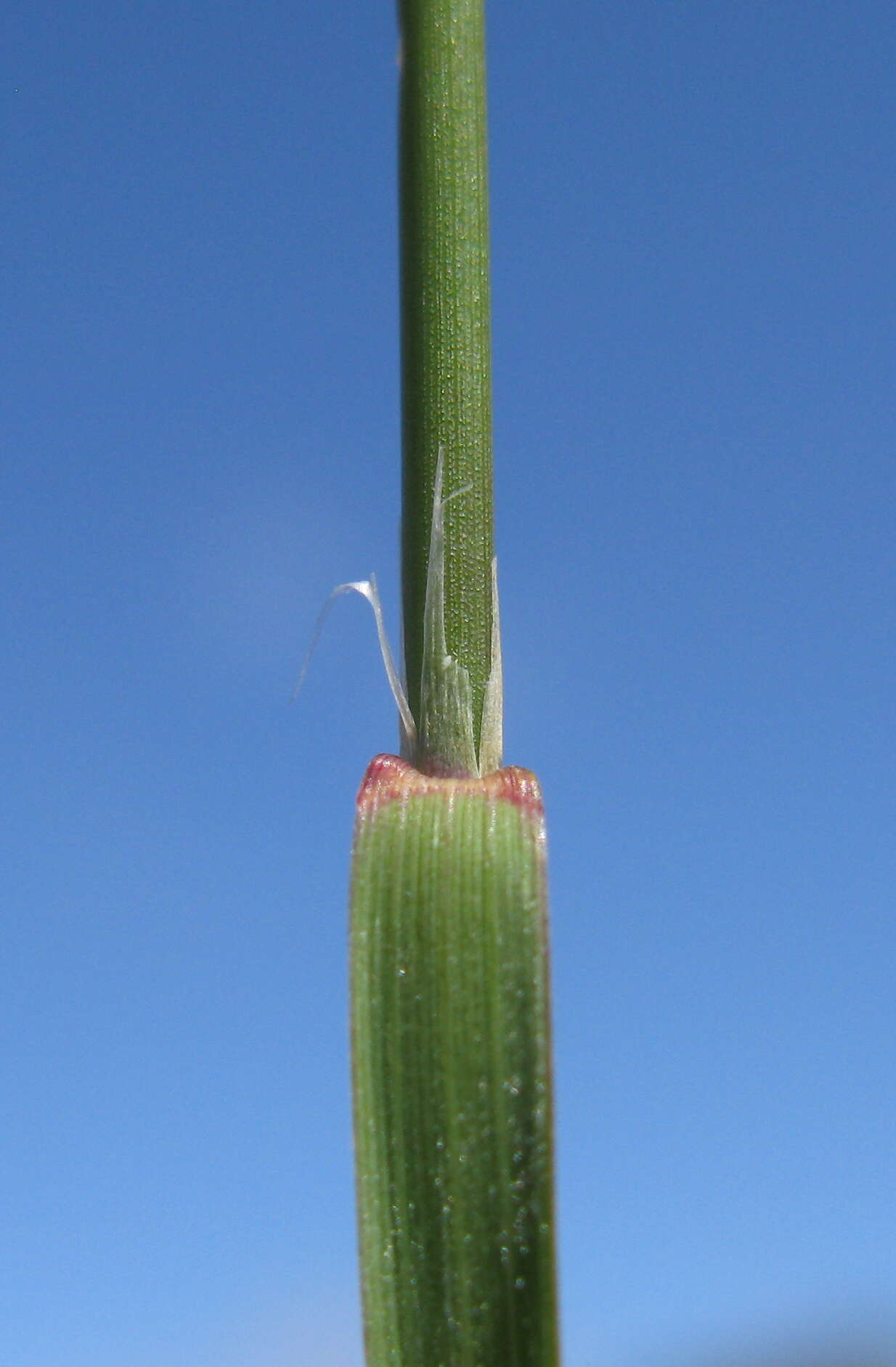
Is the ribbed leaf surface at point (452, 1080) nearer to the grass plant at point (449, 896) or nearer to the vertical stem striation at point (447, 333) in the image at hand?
the grass plant at point (449, 896)

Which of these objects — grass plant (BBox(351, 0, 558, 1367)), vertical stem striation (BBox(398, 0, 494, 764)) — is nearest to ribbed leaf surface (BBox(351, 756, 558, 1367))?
grass plant (BBox(351, 0, 558, 1367))

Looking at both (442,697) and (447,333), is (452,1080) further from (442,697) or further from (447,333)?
(447,333)

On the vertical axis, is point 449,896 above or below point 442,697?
below

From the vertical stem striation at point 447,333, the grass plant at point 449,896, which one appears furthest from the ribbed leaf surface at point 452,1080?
the vertical stem striation at point 447,333

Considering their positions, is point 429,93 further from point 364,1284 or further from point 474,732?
point 364,1284

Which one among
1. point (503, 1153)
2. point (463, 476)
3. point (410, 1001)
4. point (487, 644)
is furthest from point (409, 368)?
point (503, 1153)

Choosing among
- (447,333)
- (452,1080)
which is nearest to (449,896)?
(452,1080)

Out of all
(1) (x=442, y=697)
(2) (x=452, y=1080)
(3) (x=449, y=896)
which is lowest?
(2) (x=452, y=1080)

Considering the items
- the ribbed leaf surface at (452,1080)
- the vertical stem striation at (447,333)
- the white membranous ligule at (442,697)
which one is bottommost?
the ribbed leaf surface at (452,1080)

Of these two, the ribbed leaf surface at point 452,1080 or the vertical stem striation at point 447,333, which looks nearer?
the ribbed leaf surface at point 452,1080
